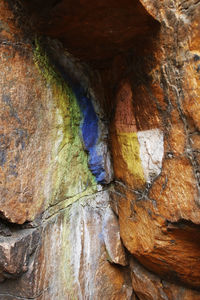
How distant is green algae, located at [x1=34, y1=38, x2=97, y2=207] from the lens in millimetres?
944

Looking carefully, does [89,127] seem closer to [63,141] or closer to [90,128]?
[90,128]

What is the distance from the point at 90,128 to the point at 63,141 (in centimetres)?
18

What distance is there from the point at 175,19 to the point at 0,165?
2.65ft

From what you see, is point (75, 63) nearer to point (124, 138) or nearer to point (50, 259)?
point (124, 138)

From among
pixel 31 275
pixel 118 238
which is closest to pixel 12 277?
pixel 31 275

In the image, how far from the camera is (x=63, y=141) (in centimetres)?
104

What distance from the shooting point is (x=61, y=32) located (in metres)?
0.89

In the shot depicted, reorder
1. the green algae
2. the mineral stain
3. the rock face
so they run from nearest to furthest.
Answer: the rock face < the green algae < the mineral stain

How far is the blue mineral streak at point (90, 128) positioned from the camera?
1.08 metres

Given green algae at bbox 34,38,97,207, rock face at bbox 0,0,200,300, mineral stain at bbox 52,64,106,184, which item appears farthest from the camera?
mineral stain at bbox 52,64,106,184

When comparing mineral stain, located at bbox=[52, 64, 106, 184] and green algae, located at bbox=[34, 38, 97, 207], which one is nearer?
green algae, located at bbox=[34, 38, 97, 207]

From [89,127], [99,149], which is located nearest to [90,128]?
[89,127]

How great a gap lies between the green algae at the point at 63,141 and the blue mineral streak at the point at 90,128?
0.09 feet

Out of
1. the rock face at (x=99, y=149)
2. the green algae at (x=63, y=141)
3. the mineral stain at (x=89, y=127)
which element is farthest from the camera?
the mineral stain at (x=89, y=127)
